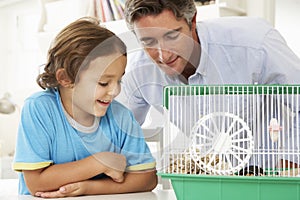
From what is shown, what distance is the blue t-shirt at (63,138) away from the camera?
1034 millimetres

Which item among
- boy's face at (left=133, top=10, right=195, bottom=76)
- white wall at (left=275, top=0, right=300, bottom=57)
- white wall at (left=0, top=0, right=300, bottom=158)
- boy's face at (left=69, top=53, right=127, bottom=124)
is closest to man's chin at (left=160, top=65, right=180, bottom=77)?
boy's face at (left=133, top=10, right=195, bottom=76)

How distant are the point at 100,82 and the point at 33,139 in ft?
0.62

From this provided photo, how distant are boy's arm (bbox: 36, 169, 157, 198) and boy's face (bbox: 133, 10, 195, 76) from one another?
23 cm

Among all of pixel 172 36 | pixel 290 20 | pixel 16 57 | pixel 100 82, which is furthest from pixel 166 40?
pixel 16 57

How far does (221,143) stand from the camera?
0.85 meters

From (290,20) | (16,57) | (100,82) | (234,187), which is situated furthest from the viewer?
(16,57)

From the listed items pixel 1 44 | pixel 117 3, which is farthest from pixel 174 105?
pixel 1 44

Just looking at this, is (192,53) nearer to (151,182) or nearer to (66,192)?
(151,182)

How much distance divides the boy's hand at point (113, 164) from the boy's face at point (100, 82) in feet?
0.29

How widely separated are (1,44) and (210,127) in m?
2.50

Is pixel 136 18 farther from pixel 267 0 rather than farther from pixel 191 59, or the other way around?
pixel 267 0

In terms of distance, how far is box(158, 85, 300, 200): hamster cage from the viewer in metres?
0.82

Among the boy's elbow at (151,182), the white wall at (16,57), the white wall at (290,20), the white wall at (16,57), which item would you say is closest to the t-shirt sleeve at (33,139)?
the boy's elbow at (151,182)

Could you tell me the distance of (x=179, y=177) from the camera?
0.83 metres
